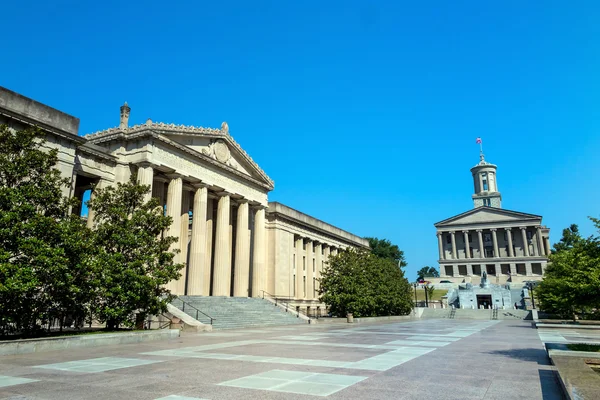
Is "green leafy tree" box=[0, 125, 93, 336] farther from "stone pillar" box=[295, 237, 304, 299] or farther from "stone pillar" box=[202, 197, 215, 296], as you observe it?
"stone pillar" box=[295, 237, 304, 299]

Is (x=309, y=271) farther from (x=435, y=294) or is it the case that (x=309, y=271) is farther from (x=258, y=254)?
(x=435, y=294)

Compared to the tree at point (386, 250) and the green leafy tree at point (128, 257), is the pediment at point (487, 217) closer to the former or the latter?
the tree at point (386, 250)

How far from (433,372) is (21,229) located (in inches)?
583

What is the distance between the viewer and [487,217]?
347ft

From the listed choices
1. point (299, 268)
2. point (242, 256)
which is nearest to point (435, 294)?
point (299, 268)

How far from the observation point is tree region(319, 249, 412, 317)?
40253 mm

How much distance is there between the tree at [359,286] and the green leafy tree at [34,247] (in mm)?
26229

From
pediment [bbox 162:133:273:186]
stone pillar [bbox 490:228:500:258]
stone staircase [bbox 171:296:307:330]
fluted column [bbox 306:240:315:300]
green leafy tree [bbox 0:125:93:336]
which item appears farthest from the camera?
stone pillar [bbox 490:228:500:258]

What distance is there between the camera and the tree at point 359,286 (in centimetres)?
4025

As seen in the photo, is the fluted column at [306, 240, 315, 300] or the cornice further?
the fluted column at [306, 240, 315, 300]

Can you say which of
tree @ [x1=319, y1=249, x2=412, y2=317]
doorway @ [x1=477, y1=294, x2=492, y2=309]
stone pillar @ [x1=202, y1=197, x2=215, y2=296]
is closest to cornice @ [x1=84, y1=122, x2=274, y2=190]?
stone pillar @ [x1=202, y1=197, x2=215, y2=296]

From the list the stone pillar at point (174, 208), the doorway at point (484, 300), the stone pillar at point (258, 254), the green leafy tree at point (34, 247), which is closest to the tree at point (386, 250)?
the doorway at point (484, 300)

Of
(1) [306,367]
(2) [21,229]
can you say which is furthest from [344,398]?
(2) [21,229]

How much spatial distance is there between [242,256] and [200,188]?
860cm
